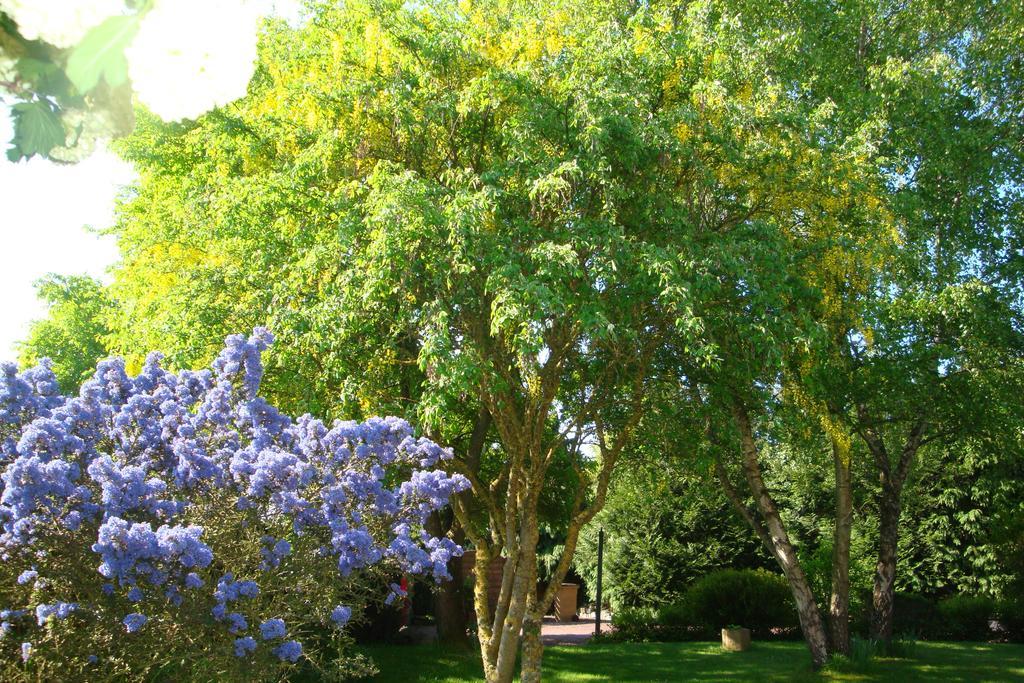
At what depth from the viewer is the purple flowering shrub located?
4895 millimetres

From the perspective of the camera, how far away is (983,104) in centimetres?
1368

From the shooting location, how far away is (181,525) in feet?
17.1

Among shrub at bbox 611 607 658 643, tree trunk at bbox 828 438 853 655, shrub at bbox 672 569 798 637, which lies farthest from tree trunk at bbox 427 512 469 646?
tree trunk at bbox 828 438 853 655

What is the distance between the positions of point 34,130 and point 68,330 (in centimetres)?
2647

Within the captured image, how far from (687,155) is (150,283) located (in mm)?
6939

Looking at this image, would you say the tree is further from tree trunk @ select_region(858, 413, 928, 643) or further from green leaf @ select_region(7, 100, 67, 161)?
green leaf @ select_region(7, 100, 67, 161)

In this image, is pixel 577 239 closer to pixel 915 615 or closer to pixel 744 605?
pixel 744 605

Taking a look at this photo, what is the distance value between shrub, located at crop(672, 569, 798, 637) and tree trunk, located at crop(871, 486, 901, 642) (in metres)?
4.18

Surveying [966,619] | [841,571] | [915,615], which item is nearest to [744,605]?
[915,615]

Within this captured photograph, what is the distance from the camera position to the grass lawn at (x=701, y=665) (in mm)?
13062

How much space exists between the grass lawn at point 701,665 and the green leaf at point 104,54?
12804 mm

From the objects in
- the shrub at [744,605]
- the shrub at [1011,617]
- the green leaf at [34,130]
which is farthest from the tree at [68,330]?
the green leaf at [34,130]

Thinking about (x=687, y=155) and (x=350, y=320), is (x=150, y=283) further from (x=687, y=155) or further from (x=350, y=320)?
(x=687, y=155)

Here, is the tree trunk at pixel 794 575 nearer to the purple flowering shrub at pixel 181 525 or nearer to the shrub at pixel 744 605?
the shrub at pixel 744 605
